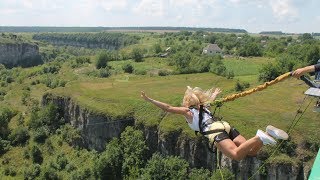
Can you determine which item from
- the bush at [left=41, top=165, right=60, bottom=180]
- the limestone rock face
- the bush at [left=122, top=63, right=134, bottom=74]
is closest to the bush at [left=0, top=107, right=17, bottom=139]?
the limestone rock face

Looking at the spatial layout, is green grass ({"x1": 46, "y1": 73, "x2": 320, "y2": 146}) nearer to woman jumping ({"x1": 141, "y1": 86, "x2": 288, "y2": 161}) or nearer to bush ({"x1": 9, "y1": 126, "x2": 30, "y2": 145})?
bush ({"x1": 9, "y1": 126, "x2": 30, "y2": 145})

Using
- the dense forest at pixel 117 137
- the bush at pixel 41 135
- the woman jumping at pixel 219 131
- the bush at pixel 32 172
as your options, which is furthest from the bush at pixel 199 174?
the woman jumping at pixel 219 131

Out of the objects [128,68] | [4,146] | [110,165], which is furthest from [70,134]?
[128,68]

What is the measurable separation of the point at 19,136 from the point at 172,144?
28747 millimetres

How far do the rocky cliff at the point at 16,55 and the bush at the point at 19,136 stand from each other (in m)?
133

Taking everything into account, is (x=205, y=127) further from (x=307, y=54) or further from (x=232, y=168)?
(x=307, y=54)

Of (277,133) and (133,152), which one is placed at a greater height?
(277,133)

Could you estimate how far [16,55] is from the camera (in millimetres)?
195625

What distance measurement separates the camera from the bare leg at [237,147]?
8.70m

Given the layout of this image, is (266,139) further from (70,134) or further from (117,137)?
(70,134)

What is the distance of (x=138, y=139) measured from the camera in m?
50.0

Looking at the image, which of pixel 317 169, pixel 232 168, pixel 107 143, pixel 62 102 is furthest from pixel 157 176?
pixel 317 169

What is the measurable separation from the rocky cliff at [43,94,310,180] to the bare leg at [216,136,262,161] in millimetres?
17632

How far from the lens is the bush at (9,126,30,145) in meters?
64.5
